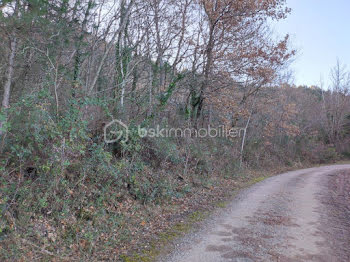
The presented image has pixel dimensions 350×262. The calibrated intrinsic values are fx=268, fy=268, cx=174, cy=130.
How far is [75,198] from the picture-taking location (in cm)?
646

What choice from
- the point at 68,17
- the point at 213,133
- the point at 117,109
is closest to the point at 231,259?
the point at 117,109

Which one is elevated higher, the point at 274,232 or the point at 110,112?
the point at 110,112

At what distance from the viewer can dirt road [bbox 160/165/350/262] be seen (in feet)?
16.7

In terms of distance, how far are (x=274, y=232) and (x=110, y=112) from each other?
248 inches

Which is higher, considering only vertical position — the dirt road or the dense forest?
the dense forest

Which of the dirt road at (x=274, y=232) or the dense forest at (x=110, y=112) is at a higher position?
the dense forest at (x=110, y=112)

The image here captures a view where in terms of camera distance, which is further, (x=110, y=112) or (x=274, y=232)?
(x=110, y=112)

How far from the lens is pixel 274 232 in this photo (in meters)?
6.26

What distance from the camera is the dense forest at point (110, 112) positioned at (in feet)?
18.7

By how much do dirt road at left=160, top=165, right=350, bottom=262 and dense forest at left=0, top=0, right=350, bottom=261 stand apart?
1.59 m

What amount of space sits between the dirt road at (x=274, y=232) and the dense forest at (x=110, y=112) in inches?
62.5

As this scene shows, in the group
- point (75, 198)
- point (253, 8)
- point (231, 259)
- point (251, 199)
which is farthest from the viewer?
point (253, 8)

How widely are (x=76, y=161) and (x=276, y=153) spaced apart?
20.9 meters

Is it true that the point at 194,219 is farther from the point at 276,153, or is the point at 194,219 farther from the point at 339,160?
the point at 339,160
